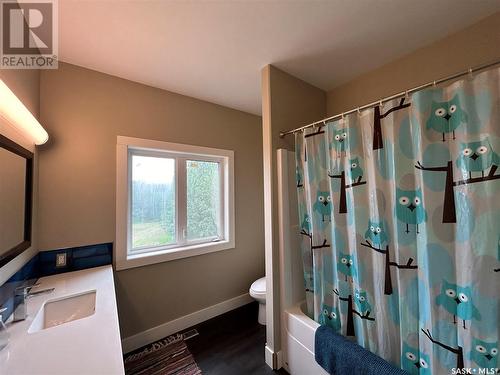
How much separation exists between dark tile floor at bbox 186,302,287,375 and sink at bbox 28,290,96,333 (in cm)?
99

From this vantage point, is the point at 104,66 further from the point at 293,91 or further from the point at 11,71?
the point at 293,91

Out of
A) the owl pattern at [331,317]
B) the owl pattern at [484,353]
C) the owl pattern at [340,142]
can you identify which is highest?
the owl pattern at [340,142]

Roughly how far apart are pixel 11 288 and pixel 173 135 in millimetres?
1529

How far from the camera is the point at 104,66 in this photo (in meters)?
1.67

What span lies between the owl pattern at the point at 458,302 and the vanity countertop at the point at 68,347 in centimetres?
137

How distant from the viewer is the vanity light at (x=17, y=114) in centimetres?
81

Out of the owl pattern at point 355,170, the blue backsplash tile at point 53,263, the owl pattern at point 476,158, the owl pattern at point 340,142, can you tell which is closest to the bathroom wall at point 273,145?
the owl pattern at point 340,142

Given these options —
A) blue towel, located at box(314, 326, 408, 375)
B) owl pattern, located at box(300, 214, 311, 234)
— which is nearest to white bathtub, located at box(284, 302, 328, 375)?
blue towel, located at box(314, 326, 408, 375)

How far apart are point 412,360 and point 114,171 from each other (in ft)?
7.80

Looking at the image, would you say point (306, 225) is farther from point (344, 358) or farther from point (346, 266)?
point (344, 358)

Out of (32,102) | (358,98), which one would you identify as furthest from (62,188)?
(358,98)

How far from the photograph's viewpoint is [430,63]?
4.91ft

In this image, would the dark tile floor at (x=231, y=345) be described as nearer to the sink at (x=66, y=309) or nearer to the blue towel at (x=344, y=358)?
the blue towel at (x=344, y=358)

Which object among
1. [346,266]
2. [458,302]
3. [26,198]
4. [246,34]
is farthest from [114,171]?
[458,302]
